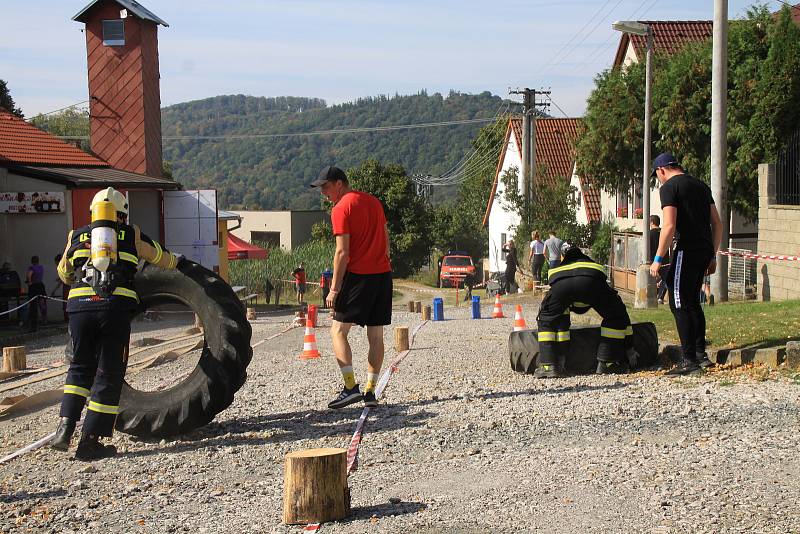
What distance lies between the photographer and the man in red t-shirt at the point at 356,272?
9211 millimetres

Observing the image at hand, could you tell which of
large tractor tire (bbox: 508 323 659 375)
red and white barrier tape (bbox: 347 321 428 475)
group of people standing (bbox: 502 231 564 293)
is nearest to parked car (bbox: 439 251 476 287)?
group of people standing (bbox: 502 231 564 293)

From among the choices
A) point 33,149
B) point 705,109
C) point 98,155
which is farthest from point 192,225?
point 705,109

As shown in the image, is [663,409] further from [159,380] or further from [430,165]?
[430,165]

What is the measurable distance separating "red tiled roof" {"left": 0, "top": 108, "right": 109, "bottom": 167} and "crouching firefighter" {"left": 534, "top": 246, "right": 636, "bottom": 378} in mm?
19818

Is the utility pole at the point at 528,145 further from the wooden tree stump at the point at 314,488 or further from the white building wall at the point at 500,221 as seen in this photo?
the wooden tree stump at the point at 314,488

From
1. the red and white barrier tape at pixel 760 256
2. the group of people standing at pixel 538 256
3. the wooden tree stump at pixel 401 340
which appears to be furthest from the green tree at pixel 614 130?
the wooden tree stump at pixel 401 340

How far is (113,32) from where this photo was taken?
125ft

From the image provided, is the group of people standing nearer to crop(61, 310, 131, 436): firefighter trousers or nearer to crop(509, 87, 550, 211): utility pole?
crop(509, 87, 550, 211): utility pole

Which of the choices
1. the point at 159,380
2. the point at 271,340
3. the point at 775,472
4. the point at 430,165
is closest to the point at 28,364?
the point at 271,340

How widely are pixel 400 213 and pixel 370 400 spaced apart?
5989 centimetres

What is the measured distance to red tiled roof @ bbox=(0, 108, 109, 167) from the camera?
1117 inches

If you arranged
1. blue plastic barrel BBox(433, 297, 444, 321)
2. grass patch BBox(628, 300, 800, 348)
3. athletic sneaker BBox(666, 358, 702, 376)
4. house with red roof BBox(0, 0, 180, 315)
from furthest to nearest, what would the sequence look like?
1. house with red roof BBox(0, 0, 180, 315)
2. blue plastic barrel BBox(433, 297, 444, 321)
3. grass patch BBox(628, 300, 800, 348)
4. athletic sneaker BBox(666, 358, 702, 376)

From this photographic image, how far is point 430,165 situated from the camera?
170m

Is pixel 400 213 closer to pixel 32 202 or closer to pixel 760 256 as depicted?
pixel 32 202
